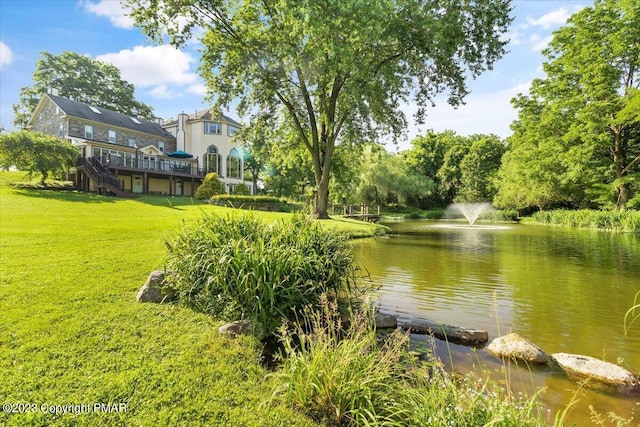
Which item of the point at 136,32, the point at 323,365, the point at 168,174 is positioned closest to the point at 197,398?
the point at 323,365

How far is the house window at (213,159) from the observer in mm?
35969

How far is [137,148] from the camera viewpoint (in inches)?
1283

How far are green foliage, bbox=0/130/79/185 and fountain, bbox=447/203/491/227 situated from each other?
40211 mm

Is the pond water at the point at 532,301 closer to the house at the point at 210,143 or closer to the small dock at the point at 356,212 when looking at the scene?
the small dock at the point at 356,212

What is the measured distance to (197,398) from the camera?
2.83 metres

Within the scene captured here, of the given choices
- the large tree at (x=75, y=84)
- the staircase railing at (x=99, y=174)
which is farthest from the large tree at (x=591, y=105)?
the large tree at (x=75, y=84)

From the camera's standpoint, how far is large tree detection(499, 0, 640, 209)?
2420 centimetres

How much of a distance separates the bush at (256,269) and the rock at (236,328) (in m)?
0.10

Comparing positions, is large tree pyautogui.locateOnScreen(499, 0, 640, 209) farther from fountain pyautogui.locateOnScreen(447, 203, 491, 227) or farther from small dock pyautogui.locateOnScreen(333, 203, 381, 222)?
small dock pyautogui.locateOnScreen(333, 203, 381, 222)

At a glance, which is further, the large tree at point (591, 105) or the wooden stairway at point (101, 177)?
the wooden stairway at point (101, 177)

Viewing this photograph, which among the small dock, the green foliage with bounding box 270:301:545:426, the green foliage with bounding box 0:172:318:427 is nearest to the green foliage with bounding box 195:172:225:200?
the small dock

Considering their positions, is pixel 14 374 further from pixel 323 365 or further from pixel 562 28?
pixel 562 28

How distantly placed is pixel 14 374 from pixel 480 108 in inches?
771

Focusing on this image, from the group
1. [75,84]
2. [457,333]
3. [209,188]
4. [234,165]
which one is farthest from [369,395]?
[75,84]
